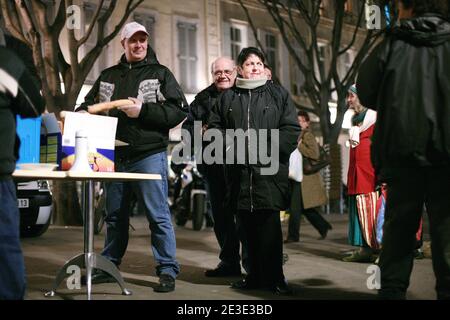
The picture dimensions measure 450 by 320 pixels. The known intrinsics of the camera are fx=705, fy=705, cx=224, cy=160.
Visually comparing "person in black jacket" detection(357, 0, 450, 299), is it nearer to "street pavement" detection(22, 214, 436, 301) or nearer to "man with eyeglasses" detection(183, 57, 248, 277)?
"street pavement" detection(22, 214, 436, 301)

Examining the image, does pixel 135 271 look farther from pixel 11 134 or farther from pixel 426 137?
pixel 426 137

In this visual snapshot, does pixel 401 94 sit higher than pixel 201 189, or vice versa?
pixel 401 94

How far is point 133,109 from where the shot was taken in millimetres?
5348

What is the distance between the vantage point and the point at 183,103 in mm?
5730

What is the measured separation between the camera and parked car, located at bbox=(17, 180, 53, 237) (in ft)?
33.7

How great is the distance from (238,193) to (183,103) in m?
0.86

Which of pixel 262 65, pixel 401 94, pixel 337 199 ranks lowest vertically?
pixel 337 199

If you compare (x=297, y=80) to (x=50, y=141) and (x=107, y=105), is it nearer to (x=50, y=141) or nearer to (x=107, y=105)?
(x=107, y=105)

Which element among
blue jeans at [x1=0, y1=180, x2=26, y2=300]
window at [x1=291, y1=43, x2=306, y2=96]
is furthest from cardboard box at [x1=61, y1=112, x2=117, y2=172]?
window at [x1=291, y1=43, x2=306, y2=96]

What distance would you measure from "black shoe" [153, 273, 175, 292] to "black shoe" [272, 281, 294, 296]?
792 millimetres

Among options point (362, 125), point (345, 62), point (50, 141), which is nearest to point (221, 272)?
point (362, 125)

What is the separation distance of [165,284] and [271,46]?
21.6 metres

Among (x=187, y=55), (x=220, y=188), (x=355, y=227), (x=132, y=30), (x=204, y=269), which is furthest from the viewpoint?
(x=187, y=55)
